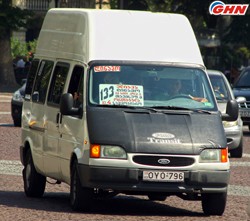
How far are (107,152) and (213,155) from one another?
3.77 feet

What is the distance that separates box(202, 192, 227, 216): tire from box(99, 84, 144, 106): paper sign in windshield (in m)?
1.25

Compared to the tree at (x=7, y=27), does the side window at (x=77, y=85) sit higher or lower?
higher

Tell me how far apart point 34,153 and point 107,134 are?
7.59ft

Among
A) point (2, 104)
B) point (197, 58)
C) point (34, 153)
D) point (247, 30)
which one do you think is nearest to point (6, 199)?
point (34, 153)

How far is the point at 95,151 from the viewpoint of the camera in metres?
12.5

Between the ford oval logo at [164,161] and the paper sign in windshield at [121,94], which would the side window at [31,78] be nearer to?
the paper sign in windshield at [121,94]

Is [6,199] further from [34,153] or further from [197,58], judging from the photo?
[197,58]

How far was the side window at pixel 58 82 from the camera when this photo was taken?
1398 cm

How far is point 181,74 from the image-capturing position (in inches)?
536

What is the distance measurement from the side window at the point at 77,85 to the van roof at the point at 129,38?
15 cm

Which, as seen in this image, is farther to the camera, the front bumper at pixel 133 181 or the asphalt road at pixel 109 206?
the asphalt road at pixel 109 206

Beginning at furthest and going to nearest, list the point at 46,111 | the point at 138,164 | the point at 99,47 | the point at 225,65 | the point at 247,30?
the point at 225,65 → the point at 247,30 → the point at 46,111 → the point at 99,47 → the point at 138,164

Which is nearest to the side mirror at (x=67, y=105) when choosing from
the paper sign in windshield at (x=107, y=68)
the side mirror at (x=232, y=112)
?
the paper sign in windshield at (x=107, y=68)

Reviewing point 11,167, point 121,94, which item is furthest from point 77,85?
point 11,167
